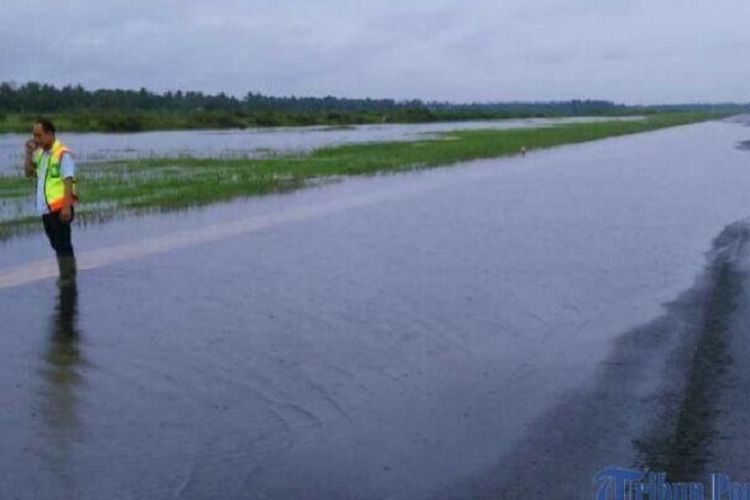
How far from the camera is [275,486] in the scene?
16.9ft

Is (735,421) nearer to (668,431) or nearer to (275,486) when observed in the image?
(668,431)

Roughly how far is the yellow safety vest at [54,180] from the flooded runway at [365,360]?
896 mm

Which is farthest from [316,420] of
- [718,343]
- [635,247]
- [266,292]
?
[635,247]

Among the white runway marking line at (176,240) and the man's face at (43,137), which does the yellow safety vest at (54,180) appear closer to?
the man's face at (43,137)

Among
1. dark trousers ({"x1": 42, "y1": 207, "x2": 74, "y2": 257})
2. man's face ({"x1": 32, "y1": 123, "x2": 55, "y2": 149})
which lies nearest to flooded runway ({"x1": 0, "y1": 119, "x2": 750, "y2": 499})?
dark trousers ({"x1": 42, "y1": 207, "x2": 74, "y2": 257})

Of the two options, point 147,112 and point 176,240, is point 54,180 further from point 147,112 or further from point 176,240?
point 147,112

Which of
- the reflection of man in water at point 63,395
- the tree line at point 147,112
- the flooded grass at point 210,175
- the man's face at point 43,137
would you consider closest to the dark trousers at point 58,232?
the man's face at point 43,137

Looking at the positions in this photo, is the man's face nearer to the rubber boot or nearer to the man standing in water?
the man standing in water

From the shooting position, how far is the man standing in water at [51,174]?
417 inches

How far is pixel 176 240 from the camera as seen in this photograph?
14.9m

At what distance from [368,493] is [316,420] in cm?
131

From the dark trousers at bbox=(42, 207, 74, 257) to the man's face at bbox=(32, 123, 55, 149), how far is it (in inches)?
27.2

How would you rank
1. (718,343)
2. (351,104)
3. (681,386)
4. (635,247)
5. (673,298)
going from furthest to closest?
(351,104) → (635,247) → (673,298) → (718,343) → (681,386)

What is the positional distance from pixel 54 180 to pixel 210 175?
1628 cm
